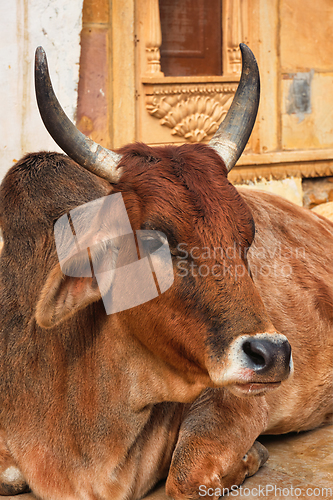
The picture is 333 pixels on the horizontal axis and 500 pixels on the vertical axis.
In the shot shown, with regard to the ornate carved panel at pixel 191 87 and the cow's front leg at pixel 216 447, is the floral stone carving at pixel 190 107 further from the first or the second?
the cow's front leg at pixel 216 447

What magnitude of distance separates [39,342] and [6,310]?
0.77 feet

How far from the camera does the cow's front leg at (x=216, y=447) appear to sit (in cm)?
259

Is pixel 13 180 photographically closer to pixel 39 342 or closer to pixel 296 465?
pixel 39 342

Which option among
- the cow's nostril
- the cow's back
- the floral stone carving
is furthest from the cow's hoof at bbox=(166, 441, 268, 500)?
the floral stone carving

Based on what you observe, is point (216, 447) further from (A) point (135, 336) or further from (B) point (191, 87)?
(B) point (191, 87)

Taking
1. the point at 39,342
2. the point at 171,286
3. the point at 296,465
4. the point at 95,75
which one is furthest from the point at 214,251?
the point at 95,75

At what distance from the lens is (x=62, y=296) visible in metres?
2.40

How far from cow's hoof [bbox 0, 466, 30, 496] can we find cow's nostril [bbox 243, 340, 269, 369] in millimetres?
1277

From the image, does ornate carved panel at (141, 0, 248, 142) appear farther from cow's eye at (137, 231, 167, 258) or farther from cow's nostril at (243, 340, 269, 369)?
cow's nostril at (243, 340, 269, 369)

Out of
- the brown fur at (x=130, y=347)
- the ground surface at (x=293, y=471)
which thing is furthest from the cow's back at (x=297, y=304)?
the brown fur at (x=130, y=347)

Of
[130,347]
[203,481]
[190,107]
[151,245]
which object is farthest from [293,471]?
[190,107]

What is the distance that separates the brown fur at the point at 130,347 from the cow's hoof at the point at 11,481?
0.05 meters

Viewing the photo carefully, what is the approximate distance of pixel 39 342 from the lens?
2746 millimetres

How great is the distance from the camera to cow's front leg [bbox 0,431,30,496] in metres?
2.78
